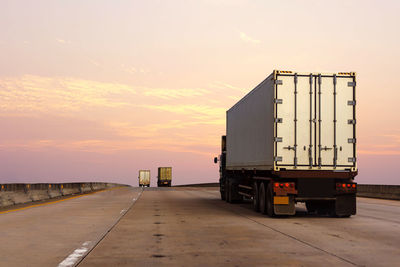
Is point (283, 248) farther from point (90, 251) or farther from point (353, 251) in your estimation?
point (90, 251)

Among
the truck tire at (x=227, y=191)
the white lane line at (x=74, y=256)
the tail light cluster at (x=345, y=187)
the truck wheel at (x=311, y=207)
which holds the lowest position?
the white lane line at (x=74, y=256)

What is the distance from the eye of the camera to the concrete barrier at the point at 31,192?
898 inches

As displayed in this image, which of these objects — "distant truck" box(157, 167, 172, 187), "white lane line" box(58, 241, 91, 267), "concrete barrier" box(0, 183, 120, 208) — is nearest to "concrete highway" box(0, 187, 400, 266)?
"white lane line" box(58, 241, 91, 267)

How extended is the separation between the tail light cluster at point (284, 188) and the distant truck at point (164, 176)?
206 ft

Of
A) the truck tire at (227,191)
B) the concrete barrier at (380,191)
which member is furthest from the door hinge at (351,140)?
the concrete barrier at (380,191)

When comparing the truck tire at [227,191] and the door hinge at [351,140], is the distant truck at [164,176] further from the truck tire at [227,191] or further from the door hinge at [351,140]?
the door hinge at [351,140]

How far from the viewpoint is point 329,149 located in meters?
17.0

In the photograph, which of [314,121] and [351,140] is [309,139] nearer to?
[314,121]

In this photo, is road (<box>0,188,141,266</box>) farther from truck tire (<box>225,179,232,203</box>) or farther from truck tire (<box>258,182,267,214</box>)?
truck tire (<box>225,179,232,203</box>)

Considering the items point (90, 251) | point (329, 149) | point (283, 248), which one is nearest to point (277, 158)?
point (329, 149)

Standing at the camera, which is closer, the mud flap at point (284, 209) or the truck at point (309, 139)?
the truck at point (309, 139)

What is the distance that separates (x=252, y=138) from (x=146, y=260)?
1187cm

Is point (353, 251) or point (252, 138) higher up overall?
point (252, 138)

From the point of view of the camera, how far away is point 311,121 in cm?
1694
